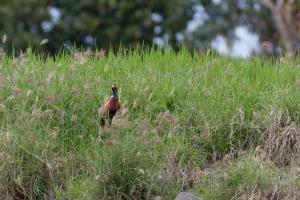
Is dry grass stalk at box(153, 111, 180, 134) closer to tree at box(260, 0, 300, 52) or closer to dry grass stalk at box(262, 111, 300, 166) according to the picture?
dry grass stalk at box(262, 111, 300, 166)

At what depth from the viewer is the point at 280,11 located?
1820cm

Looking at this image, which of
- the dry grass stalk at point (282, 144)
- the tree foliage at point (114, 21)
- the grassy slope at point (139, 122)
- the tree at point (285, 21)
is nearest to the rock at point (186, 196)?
the grassy slope at point (139, 122)

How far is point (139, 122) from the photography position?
657cm

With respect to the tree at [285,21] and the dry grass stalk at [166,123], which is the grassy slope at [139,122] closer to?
the dry grass stalk at [166,123]

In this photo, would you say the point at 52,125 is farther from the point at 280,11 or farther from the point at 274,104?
the point at 280,11

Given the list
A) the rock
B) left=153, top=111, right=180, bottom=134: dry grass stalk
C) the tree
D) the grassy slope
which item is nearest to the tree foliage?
the tree

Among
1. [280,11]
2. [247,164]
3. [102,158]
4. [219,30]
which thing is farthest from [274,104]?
[219,30]

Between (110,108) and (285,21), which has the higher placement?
(110,108)

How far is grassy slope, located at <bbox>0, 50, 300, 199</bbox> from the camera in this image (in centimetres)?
613

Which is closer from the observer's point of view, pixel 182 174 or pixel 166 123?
pixel 182 174

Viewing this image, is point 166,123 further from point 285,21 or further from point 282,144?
point 285,21

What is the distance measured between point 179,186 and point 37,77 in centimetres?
165

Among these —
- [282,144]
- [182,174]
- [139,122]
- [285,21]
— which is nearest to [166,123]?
[139,122]

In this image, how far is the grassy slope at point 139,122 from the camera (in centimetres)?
613
